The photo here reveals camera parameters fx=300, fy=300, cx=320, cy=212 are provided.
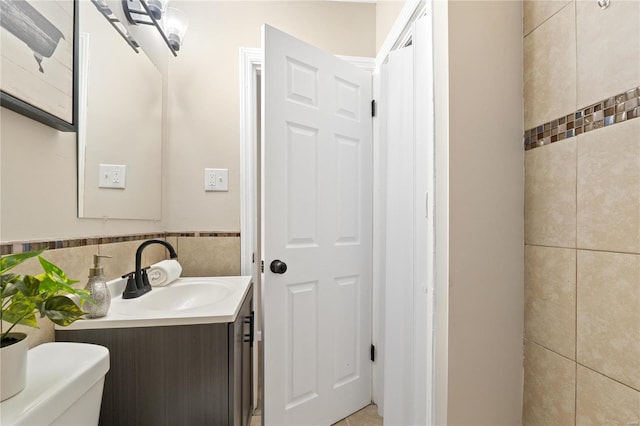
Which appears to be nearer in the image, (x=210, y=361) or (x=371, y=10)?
(x=210, y=361)

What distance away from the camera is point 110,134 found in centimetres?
122

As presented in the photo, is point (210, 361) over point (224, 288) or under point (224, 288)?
under

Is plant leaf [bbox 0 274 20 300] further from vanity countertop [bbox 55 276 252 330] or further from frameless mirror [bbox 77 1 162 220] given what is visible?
frameless mirror [bbox 77 1 162 220]

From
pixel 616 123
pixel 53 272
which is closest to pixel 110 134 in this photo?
pixel 53 272

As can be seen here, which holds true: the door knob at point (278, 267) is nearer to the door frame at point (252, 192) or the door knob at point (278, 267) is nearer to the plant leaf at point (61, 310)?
the door frame at point (252, 192)

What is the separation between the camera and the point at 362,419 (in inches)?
Result: 63.6

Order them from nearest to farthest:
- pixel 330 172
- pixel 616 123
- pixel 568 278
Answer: pixel 616 123
pixel 568 278
pixel 330 172

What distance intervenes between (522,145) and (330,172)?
86 cm

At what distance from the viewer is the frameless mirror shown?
105cm

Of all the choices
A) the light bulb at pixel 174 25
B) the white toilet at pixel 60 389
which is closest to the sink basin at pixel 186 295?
the white toilet at pixel 60 389

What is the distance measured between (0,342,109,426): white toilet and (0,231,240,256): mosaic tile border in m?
0.25

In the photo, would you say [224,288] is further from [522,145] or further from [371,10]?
[371,10]

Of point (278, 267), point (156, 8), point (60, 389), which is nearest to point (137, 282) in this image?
point (278, 267)

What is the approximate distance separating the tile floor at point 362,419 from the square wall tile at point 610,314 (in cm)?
119
